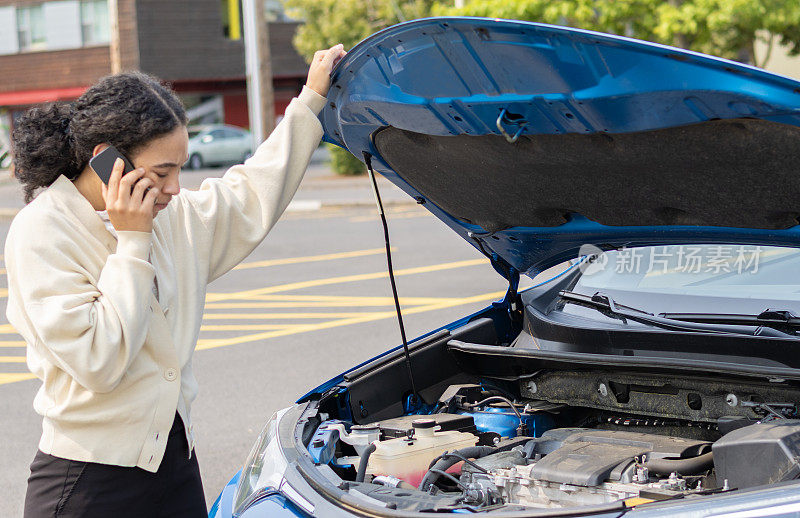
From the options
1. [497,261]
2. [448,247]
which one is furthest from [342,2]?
[497,261]

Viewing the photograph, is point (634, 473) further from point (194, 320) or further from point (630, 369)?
point (194, 320)

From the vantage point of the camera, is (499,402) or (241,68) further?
(241,68)

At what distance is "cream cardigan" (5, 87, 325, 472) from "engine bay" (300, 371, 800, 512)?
0.55m

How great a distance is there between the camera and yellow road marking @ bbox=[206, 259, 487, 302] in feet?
33.9

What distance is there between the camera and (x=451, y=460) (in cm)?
296

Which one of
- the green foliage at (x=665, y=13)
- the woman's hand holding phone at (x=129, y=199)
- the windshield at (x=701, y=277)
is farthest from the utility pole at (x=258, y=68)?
the woman's hand holding phone at (x=129, y=199)

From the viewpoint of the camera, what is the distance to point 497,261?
3.92 m

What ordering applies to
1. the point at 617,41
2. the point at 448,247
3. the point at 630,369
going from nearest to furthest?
the point at 617,41, the point at 630,369, the point at 448,247

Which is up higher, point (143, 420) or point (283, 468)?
point (143, 420)

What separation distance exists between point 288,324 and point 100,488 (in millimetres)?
6155

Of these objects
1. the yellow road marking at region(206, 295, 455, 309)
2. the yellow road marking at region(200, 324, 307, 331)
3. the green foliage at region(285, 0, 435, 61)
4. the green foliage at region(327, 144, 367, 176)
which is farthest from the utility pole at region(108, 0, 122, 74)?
the yellow road marking at region(200, 324, 307, 331)

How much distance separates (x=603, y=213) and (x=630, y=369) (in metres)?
0.53

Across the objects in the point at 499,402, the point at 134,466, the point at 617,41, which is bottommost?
the point at 499,402

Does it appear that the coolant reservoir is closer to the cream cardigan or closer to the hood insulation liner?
the cream cardigan
